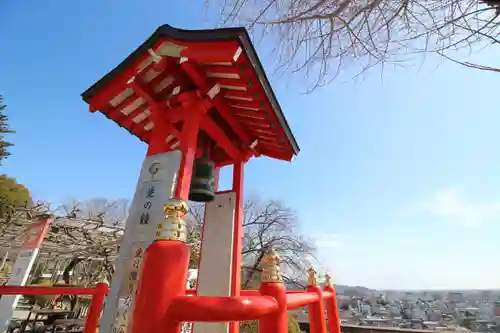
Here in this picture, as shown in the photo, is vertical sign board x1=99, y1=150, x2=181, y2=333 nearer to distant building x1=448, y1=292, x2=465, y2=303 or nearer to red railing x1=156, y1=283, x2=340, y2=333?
red railing x1=156, y1=283, x2=340, y2=333

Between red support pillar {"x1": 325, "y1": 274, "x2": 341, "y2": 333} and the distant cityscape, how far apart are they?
6080mm

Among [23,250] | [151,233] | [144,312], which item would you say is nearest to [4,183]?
[23,250]

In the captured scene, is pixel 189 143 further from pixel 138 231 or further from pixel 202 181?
pixel 138 231

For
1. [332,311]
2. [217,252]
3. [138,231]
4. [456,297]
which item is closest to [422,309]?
[456,297]

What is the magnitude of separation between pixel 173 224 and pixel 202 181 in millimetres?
1772

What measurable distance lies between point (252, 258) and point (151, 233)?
1290 centimetres

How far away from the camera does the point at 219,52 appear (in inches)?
82.0

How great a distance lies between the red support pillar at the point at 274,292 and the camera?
51.9 inches

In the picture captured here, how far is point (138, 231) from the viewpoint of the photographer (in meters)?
2.25

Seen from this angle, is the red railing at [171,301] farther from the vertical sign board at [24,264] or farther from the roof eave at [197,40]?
the vertical sign board at [24,264]

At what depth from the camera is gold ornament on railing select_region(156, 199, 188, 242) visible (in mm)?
1039

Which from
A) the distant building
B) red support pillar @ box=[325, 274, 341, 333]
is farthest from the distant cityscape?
red support pillar @ box=[325, 274, 341, 333]

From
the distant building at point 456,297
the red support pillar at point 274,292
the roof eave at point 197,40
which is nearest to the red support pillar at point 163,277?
the red support pillar at point 274,292

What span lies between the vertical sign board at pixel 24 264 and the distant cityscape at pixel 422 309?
27.4 feet
